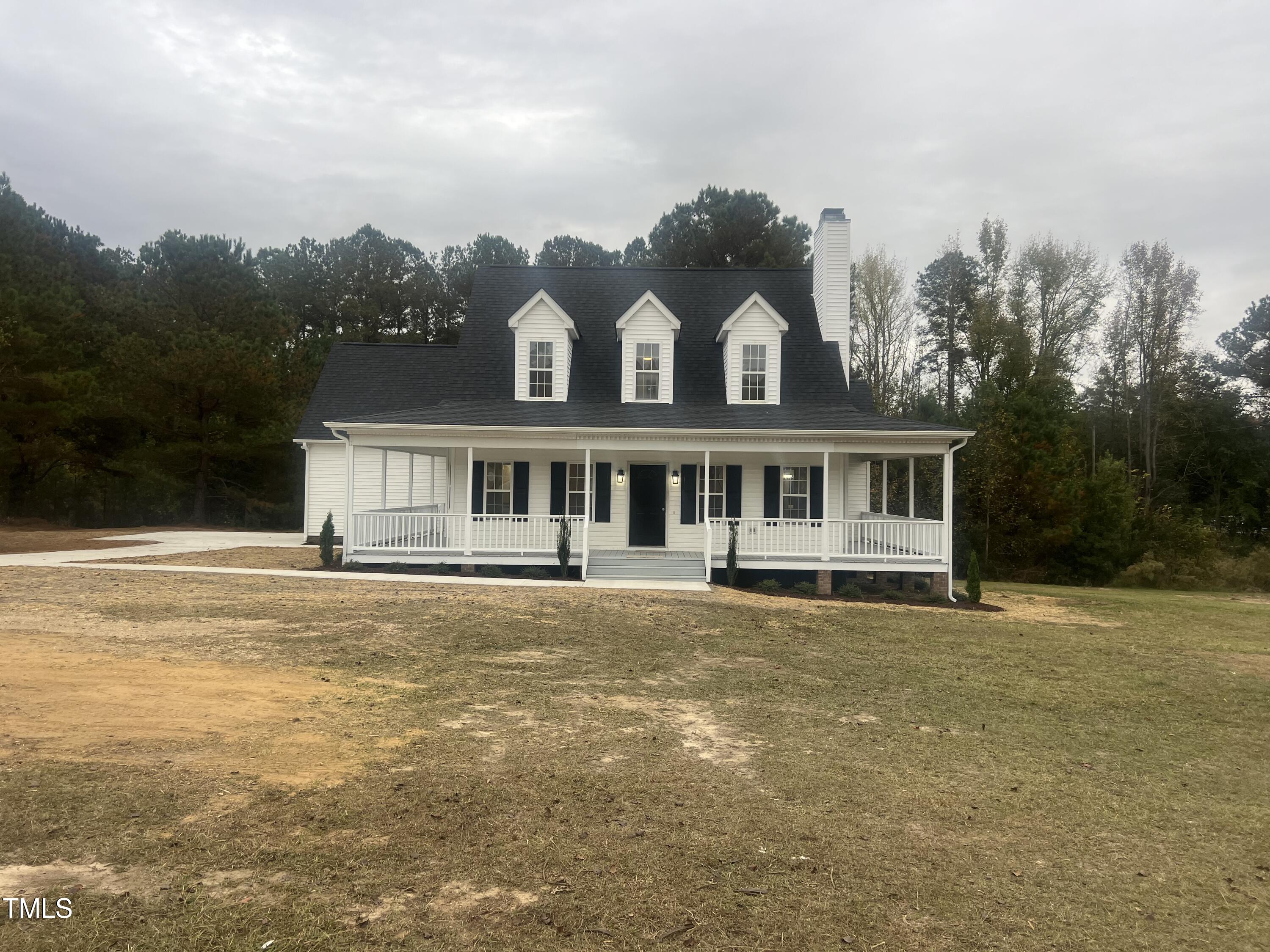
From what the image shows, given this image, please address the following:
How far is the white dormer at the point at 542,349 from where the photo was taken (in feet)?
65.2

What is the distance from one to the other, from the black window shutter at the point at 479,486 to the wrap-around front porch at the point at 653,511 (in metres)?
0.03

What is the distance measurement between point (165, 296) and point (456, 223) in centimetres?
1958

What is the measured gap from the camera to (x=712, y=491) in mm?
19672

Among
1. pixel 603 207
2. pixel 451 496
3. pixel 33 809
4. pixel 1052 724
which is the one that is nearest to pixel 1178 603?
pixel 1052 724

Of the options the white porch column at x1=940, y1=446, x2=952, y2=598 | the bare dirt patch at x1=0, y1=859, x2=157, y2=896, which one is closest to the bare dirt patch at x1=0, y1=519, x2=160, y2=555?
the bare dirt patch at x1=0, y1=859, x2=157, y2=896

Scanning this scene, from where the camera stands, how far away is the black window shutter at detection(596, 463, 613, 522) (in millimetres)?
19578

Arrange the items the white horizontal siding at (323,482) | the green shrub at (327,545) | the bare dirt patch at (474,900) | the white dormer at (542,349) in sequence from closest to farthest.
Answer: the bare dirt patch at (474,900) → the green shrub at (327,545) → the white dormer at (542,349) → the white horizontal siding at (323,482)

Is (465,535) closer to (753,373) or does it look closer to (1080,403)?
(753,373)

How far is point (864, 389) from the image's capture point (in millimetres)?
22281

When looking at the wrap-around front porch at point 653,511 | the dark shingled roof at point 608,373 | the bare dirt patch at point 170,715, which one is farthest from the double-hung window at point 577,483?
the bare dirt patch at point 170,715

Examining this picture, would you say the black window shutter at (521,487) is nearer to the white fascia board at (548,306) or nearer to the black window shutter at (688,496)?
the white fascia board at (548,306)

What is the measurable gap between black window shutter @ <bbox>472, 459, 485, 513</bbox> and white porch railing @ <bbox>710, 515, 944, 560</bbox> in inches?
240

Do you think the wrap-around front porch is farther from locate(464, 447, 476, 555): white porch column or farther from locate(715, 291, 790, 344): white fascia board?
locate(715, 291, 790, 344): white fascia board

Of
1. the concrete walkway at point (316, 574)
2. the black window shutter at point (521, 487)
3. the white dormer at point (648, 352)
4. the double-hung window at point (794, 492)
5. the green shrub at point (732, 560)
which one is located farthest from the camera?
the white dormer at point (648, 352)
